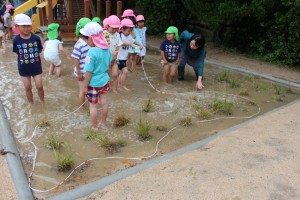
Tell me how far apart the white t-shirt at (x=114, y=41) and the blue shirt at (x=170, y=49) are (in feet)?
3.67

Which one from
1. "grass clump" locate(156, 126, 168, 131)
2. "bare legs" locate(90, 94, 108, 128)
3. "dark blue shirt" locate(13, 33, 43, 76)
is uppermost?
"dark blue shirt" locate(13, 33, 43, 76)

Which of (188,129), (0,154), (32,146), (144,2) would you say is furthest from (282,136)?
(144,2)

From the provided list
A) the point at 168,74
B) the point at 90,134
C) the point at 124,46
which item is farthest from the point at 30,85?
the point at 168,74

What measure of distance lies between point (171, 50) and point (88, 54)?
9.17 feet

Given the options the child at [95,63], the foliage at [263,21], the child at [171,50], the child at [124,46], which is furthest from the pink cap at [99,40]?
the foliage at [263,21]

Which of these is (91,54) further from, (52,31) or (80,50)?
(52,31)

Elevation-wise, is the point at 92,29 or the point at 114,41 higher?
the point at 92,29

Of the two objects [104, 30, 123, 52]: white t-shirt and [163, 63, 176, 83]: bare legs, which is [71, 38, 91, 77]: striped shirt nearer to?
[104, 30, 123, 52]: white t-shirt

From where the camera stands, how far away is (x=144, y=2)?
12.6 metres

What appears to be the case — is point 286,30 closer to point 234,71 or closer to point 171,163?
point 234,71

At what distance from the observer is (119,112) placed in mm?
4953

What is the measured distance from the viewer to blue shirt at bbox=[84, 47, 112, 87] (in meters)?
3.87

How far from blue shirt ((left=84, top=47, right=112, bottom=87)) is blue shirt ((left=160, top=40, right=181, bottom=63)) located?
2492 mm

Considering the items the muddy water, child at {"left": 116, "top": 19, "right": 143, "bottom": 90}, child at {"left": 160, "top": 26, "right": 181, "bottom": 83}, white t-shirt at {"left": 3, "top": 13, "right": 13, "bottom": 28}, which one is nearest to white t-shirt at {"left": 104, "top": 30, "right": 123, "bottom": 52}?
child at {"left": 116, "top": 19, "right": 143, "bottom": 90}
